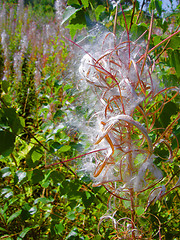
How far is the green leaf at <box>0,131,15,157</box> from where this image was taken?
619mm

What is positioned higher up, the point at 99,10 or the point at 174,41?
the point at 99,10

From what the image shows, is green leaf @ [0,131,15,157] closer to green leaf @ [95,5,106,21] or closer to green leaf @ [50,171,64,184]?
green leaf @ [50,171,64,184]

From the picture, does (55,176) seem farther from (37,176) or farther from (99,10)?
(99,10)

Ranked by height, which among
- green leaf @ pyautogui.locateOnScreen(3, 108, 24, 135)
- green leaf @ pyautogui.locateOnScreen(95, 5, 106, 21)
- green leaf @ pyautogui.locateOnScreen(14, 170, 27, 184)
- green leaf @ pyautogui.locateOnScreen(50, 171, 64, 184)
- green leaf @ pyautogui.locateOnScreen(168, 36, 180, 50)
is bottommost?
green leaf @ pyautogui.locateOnScreen(50, 171, 64, 184)

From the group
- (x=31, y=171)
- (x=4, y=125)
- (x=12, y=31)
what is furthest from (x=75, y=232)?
(x=12, y=31)

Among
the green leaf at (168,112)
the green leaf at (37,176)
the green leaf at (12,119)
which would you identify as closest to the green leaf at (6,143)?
the green leaf at (12,119)

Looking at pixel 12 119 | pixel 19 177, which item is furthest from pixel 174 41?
A: pixel 19 177

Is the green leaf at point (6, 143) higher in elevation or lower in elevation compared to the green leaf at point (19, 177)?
higher

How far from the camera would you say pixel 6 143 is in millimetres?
633

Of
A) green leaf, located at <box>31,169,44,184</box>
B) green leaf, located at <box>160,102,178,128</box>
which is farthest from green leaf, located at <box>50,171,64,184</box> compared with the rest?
green leaf, located at <box>160,102,178,128</box>

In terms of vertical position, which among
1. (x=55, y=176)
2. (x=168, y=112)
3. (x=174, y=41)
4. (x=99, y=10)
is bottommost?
(x=55, y=176)

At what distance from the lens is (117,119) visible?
37 centimetres

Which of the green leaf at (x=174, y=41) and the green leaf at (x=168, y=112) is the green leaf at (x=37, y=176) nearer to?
the green leaf at (x=168, y=112)

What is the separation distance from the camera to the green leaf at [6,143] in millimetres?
619
